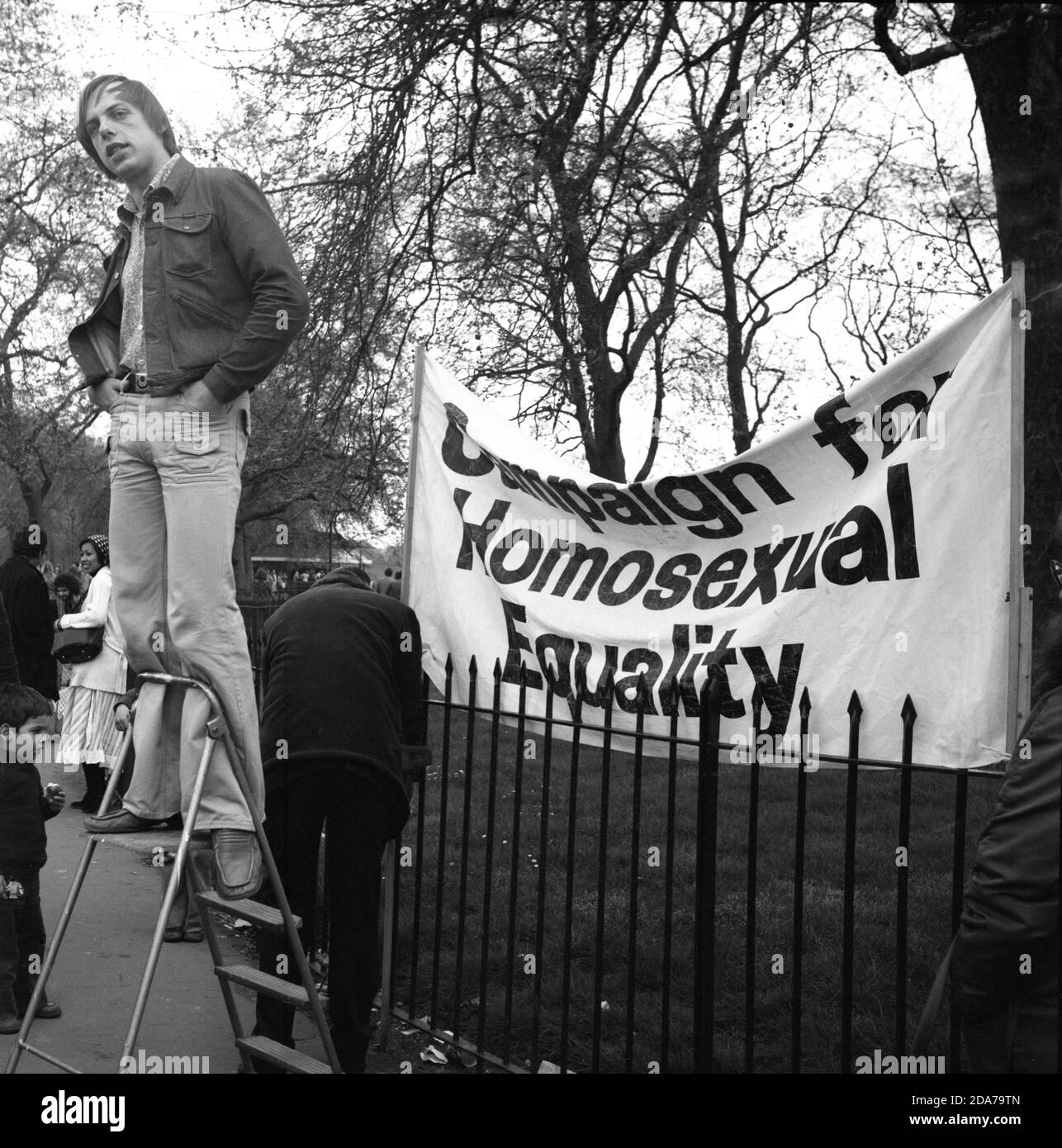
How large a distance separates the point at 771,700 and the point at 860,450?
840 millimetres

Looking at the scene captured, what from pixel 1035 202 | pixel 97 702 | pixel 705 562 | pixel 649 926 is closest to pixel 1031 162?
pixel 1035 202

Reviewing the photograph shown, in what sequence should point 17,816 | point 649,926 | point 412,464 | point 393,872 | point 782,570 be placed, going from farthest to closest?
1. point 649,926
2. point 412,464
3. point 393,872
4. point 17,816
5. point 782,570

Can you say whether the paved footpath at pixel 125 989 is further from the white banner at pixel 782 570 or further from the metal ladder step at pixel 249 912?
the white banner at pixel 782 570

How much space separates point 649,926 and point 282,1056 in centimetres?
305

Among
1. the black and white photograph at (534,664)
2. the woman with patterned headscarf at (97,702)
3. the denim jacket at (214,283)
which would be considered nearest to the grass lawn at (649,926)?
the black and white photograph at (534,664)

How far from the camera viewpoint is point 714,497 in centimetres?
429

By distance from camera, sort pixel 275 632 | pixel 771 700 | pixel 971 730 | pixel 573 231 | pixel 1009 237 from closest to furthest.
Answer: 1. pixel 971 730
2. pixel 771 700
3. pixel 275 632
4. pixel 1009 237
5. pixel 573 231

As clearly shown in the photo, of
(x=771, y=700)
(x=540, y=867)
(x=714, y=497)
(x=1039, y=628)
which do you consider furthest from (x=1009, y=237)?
(x=540, y=867)

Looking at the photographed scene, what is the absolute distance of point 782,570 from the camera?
405 cm

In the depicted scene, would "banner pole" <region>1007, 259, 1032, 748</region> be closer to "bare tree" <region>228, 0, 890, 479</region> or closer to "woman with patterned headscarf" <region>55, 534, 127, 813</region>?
"bare tree" <region>228, 0, 890, 479</region>

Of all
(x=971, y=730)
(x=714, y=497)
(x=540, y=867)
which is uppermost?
(x=714, y=497)

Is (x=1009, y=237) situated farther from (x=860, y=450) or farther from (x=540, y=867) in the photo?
(x=540, y=867)

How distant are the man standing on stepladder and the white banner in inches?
60.0

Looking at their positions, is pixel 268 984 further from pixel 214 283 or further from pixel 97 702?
pixel 97 702
